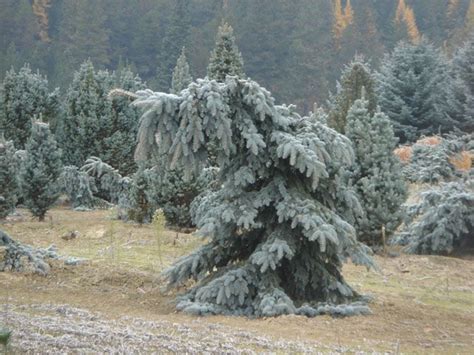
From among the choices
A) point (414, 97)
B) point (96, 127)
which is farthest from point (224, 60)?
point (414, 97)

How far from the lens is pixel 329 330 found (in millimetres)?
6801

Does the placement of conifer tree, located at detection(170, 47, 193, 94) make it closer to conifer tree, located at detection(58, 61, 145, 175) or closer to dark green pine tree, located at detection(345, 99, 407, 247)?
conifer tree, located at detection(58, 61, 145, 175)

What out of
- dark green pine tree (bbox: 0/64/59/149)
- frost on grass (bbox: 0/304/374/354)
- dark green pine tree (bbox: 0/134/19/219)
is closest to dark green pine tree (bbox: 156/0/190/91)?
dark green pine tree (bbox: 0/64/59/149)

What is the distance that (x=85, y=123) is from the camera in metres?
24.6

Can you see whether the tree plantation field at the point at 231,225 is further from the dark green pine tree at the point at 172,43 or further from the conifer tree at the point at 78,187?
the dark green pine tree at the point at 172,43

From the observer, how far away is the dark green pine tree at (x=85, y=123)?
80.7 ft

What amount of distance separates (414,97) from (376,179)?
58.5ft

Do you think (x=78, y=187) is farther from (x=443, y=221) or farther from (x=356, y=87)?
(x=443, y=221)

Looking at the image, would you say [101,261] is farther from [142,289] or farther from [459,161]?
[459,161]

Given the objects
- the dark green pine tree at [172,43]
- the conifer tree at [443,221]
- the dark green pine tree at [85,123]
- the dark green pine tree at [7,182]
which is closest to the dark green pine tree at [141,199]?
the dark green pine tree at [7,182]

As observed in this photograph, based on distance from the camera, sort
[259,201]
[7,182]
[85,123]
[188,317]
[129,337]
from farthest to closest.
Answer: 1. [85,123]
2. [7,182]
3. [259,201]
4. [188,317]
5. [129,337]

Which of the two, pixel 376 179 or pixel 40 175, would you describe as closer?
pixel 376 179

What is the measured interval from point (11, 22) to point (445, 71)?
4180 cm

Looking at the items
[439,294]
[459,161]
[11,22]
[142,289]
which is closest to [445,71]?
[459,161]
